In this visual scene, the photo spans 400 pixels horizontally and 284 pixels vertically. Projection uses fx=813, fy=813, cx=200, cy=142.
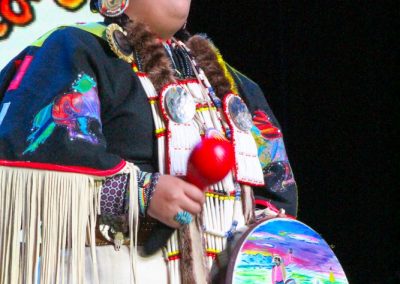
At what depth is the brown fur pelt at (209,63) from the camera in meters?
1.93

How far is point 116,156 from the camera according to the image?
1.61 m

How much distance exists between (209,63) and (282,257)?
522mm

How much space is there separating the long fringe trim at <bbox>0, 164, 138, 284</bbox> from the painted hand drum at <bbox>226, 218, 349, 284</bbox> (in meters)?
0.32

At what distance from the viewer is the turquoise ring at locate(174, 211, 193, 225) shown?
1.57m

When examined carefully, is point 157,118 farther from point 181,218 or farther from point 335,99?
point 335,99

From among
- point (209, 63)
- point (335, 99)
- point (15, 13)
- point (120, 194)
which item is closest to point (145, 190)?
point (120, 194)

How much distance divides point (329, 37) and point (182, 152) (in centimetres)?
180

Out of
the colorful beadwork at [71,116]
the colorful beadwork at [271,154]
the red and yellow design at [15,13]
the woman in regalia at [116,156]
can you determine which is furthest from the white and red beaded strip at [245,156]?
the red and yellow design at [15,13]

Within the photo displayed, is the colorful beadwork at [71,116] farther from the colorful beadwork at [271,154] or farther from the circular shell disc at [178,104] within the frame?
the colorful beadwork at [271,154]

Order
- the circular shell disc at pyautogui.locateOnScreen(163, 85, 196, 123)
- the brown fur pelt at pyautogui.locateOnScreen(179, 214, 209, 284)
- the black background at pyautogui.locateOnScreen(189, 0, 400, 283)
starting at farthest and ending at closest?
the black background at pyautogui.locateOnScreen(189, 0, 400, 283) < the circular shell disc at pyautogui.locateOnScreen(163, 85, 196, 123) < the brown fur pelt at pyautogui.locateOnScreen(179, 214, 209, 284)

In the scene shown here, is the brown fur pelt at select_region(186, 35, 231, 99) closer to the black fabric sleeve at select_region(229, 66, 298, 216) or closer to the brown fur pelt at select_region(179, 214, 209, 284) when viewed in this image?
the black fabric sleeve at select_region(229, 66, 298, 216)

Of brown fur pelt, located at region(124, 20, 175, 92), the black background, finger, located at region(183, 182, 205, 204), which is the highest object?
brown fur pelt, located at region(124, 20, 175, 92)

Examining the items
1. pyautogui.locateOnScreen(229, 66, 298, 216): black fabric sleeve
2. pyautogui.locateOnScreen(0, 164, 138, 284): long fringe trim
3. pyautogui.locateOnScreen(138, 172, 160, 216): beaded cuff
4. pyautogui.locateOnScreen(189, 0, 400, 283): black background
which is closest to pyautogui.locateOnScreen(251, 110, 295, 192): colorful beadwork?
pyautogui.locateOnScreen(229, 66, 298, 216): black fabric sleeve

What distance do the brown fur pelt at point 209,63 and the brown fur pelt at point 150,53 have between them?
0.56 ft
